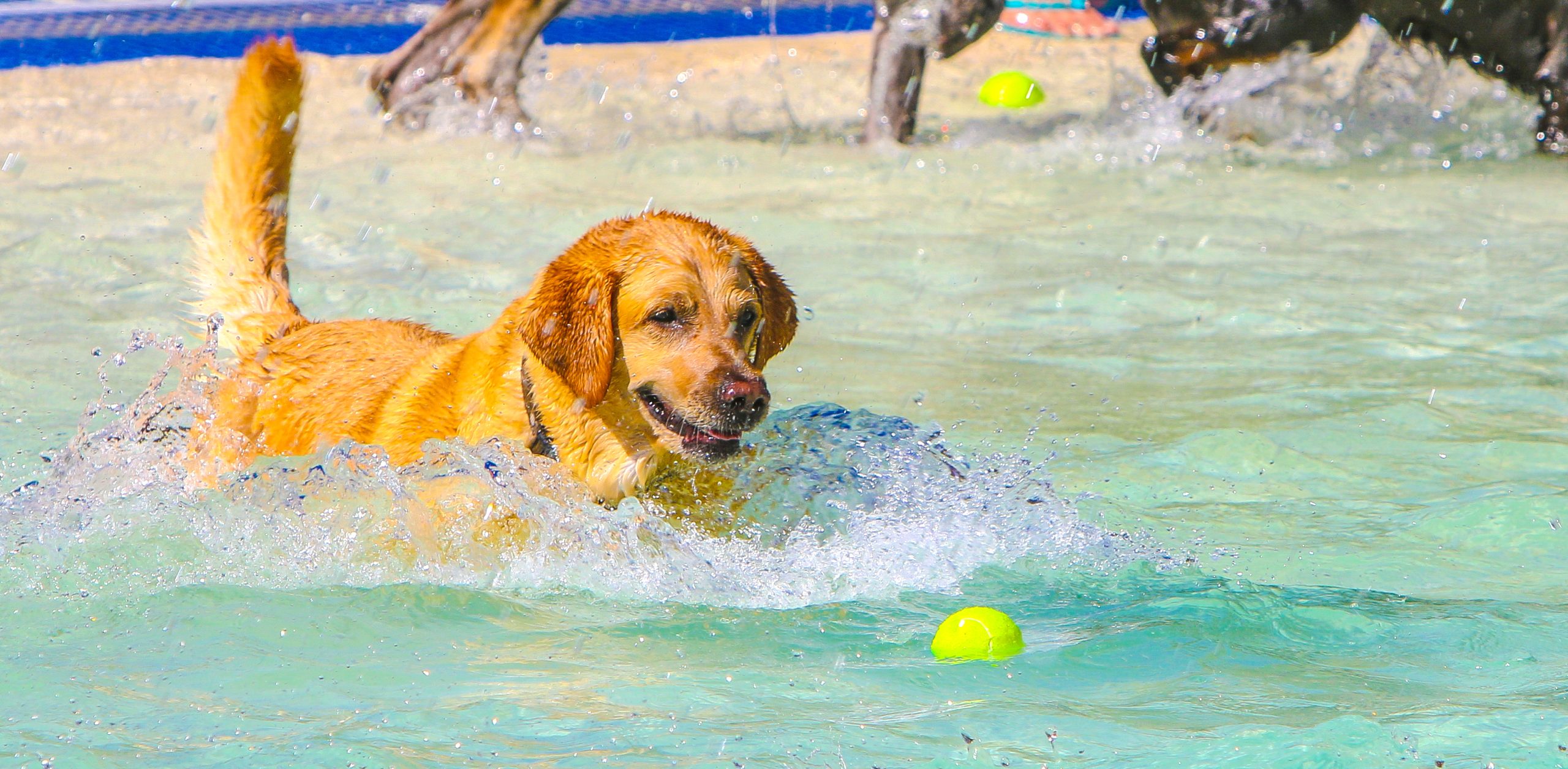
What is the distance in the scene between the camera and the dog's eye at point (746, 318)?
153 inches

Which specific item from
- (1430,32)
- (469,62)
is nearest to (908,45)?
(469,62)

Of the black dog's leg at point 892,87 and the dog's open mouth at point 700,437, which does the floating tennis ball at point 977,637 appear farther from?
the black dog's leg at point 892,87

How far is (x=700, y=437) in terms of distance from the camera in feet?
12.1

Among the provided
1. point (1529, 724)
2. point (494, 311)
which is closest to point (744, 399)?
point (1529, 724)

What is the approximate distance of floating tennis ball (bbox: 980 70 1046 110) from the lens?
35.8ft

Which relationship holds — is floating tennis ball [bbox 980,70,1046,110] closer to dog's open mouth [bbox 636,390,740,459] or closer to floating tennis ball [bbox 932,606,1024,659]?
dog's open mouth [bbox 636,390,740,459]

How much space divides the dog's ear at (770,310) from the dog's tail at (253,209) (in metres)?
1.44

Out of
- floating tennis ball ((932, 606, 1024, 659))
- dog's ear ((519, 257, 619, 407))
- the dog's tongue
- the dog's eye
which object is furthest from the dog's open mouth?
floating tennis ball ((932, 606, 1024, 659))

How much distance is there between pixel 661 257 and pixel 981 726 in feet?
4.78

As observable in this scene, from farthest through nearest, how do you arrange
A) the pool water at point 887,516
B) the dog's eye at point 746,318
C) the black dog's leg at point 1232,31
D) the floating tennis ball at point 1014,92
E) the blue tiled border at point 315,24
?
the blue tiled border at point 315,24, the floating tennis ball at point 1014,92, the black dog's leg at point 1232,31, the dog's eye at point 746,318, the pool water at point 887,516

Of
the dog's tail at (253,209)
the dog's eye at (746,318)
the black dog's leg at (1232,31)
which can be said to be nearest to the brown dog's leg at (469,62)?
the black dog's leg at (1232,31)

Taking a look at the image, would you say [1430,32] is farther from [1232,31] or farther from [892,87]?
[892,87]

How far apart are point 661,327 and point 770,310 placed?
0.41 m

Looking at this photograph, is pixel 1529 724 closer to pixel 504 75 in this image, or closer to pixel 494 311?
pixel 494 311
